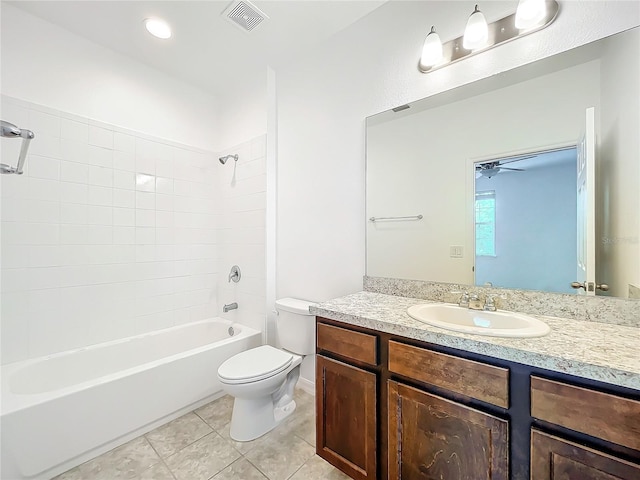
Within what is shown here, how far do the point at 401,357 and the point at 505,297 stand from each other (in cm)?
62

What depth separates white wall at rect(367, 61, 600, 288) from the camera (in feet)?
3.92

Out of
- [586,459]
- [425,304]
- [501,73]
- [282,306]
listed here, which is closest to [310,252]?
[282,306]

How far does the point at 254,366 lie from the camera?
5.50 ft

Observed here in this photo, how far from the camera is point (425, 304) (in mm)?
1411

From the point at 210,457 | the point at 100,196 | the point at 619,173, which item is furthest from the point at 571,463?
the point at 100,196

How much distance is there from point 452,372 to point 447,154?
1109 mm

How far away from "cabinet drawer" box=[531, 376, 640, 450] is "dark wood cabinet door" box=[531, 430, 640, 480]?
1.9 inches

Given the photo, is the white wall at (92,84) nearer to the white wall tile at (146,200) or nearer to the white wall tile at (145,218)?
the white wall tile at (146,200)

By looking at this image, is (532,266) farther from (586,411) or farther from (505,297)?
(586,411)

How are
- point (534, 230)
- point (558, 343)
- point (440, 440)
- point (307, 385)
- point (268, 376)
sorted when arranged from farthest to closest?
point (307, 385) < point (268, 376) < point (534, 230) < point (440, 440) < point (558, 343)

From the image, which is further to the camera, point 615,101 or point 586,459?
point 615,101

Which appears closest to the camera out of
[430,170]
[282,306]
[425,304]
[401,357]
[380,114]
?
[401,357]

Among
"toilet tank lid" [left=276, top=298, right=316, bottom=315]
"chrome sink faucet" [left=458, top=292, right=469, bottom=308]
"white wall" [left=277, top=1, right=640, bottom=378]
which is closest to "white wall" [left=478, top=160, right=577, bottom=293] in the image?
"chrome sink faucet" [left=458, top=292, right=469, bottom=308]

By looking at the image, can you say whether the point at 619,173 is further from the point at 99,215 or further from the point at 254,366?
the point at 99,215
